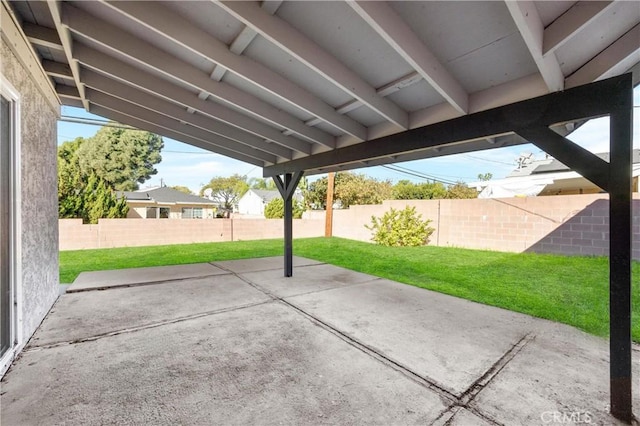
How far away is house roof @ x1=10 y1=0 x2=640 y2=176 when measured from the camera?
1.84 meters

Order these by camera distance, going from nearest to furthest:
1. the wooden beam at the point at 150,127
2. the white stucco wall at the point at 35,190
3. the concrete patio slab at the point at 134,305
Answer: the white stucco wall at the point at 35,190 → the concrete patio slab at the point at 134,305 → the wooden beam at the point at 150,127

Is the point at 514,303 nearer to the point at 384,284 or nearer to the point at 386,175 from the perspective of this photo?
the point at 384,284

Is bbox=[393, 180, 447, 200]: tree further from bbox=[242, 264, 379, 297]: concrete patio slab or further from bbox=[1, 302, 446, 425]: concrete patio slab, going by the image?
bbox=[1, 302, 446, 425]: concrete patio slab

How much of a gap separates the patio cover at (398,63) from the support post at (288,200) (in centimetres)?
177

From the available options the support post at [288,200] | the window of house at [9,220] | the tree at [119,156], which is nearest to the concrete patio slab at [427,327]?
the support post at [288,200]

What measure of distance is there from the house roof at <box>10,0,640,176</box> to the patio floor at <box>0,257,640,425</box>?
6.81ft

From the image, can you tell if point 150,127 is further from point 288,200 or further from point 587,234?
point 587,234

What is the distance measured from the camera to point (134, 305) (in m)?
4.07

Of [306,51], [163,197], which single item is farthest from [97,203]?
[306,51]

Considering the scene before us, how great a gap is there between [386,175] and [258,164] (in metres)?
19.9

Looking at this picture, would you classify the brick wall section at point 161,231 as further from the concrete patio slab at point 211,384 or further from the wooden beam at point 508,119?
the wooden beam at point 508,119

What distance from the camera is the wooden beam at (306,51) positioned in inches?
76.5

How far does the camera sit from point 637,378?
2371mm

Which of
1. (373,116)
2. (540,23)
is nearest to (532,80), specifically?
(540,23)
